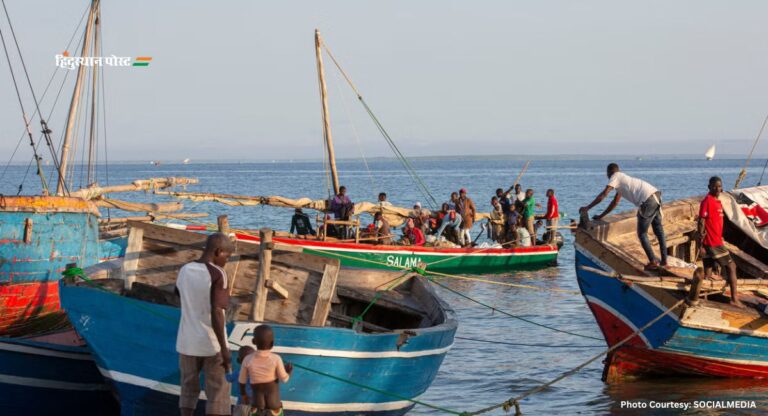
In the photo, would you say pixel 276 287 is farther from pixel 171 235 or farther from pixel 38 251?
pixel 38 251

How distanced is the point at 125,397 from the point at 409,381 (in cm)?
302

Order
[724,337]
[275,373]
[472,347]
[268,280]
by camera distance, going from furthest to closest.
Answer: [472,347] < [724,337] < [268,280] < [275,373]

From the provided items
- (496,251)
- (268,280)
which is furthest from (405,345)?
(496,251)

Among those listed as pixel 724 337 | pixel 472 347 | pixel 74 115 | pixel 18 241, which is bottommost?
pixel 472 347

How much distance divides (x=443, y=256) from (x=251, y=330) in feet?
61.6

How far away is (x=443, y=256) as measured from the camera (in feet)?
92.8

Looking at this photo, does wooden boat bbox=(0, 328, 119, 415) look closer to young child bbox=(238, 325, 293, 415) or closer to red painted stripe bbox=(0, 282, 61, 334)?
red painted stripe bbox=(0, 282, 61, 334)

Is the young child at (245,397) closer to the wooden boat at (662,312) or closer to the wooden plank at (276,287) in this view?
the wooden plank at (276,287)

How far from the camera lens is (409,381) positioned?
11336mm

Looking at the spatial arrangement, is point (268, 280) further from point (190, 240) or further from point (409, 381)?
point (409, 381)

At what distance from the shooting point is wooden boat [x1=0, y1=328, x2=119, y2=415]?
37.9 feet

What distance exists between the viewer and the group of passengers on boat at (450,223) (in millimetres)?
27297

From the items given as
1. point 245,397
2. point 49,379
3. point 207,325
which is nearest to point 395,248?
point 49,379

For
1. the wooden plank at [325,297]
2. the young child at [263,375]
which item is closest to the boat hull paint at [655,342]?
the wooden plank at [325,297]
